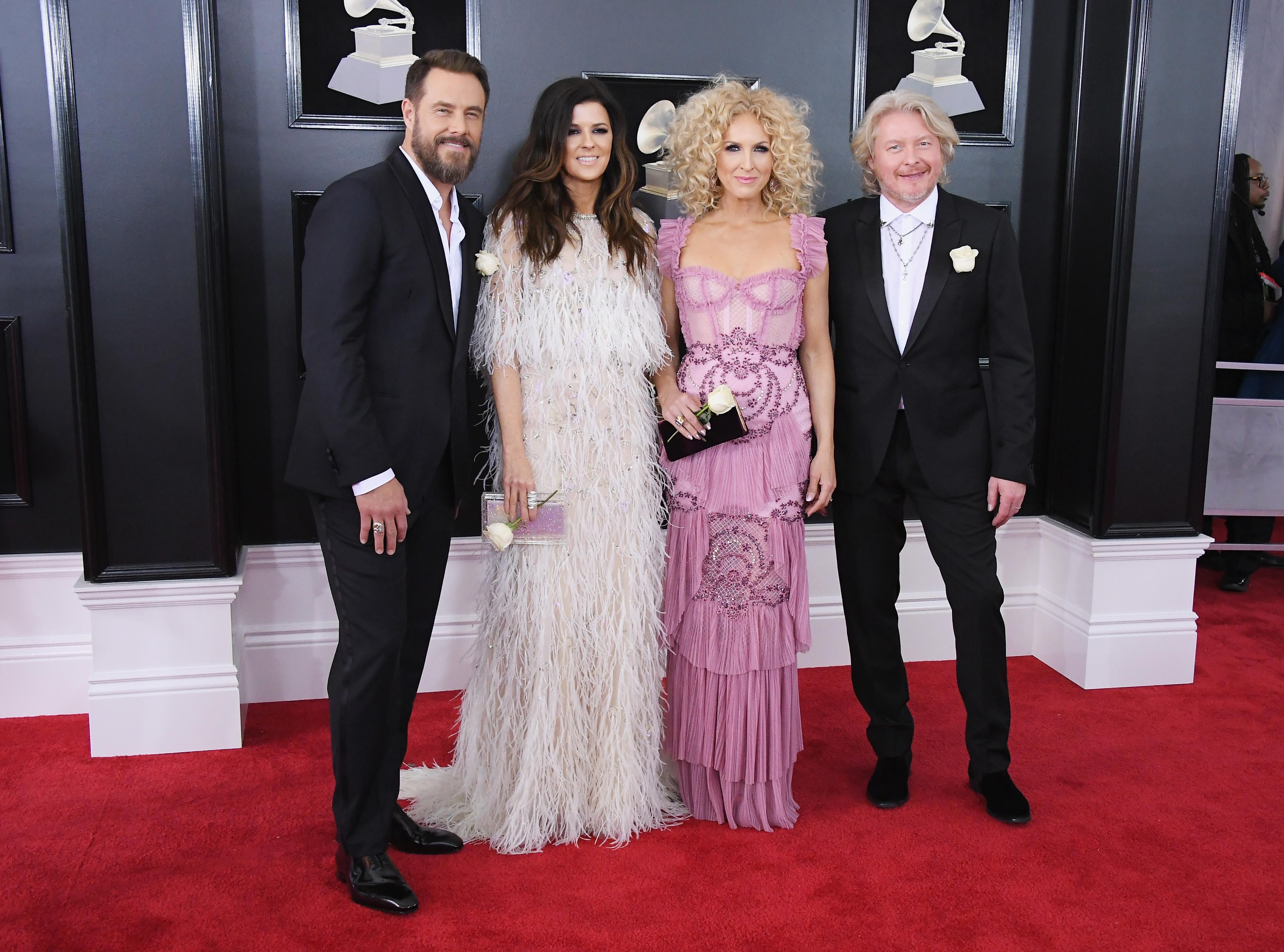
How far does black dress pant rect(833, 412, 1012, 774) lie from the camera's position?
2.80m

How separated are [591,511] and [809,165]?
3.47 ft

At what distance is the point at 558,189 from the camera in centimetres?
258

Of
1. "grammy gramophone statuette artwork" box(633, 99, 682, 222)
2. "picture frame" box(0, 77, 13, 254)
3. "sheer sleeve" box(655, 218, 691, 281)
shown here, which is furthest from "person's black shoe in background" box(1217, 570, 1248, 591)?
"picture frame" box(0, 77, 13, 254)

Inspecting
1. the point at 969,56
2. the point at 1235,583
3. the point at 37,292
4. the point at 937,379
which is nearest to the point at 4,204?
the point at 37,292

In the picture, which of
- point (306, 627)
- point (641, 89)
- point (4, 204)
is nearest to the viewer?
point (4, 204)

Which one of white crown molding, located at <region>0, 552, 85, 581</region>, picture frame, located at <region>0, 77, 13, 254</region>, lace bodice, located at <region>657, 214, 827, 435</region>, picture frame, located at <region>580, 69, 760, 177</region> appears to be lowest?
white crown molding, located at <region>0, 552, 85, 581</region>

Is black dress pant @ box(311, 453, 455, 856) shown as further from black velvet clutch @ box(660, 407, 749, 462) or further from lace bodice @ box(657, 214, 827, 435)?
lace bodice @ box(657, 214, 827, 435)

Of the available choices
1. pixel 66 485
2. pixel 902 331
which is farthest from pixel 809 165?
pixel 66 485

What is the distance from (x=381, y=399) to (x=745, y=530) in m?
0.98

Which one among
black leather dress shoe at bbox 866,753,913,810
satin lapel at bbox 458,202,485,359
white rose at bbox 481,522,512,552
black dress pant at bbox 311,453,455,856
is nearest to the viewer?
black dress pant at bbox 311,453,455,856

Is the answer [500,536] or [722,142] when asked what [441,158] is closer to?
[722,142]

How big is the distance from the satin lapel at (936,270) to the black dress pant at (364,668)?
1.28m

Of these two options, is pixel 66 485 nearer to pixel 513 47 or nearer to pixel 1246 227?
pixel 513 47

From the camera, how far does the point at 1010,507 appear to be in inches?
108
